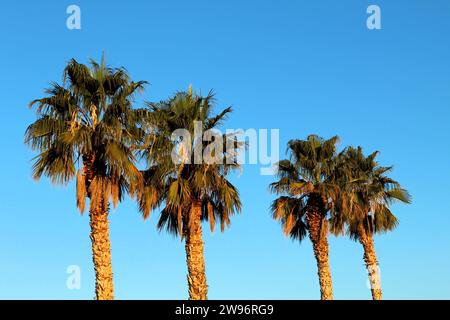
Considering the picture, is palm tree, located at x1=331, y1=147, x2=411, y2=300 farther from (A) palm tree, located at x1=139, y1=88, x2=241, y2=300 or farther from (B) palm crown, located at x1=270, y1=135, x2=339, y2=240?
(A) palm tree, located at x1=139, y1=88, x2=241, y2=300

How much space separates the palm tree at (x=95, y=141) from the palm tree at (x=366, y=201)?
12.9 m

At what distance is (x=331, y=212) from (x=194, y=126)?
9.72 m

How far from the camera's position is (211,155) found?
28.0 meters

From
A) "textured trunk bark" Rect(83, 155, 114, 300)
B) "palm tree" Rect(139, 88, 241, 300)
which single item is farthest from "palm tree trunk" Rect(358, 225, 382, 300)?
"textured trunk bark" Rect(83, 155, 114, 300)

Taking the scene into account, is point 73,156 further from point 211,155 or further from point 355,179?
point 355,179

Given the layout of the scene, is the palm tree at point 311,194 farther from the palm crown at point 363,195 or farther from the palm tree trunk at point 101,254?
the palm tree trunk at point 101,254

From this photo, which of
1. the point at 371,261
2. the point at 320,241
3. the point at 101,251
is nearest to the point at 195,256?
the point at 101,251

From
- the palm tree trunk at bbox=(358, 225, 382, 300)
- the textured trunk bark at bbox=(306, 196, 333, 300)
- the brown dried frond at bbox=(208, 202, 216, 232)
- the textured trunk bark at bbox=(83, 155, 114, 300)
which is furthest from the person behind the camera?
the palm tree trunk at bbox=(358, 225, 382, 300)

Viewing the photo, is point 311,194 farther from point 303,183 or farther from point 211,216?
point 211,216

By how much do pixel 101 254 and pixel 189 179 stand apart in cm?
599

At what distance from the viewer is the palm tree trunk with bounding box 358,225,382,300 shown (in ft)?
116

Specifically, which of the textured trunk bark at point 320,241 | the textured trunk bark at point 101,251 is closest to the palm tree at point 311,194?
the textured trunk bark at point 320,241
